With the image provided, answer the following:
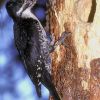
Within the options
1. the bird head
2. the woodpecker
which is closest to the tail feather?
the woodpecker

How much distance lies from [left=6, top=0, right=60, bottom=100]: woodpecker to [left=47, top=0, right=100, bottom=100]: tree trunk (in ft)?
0.46

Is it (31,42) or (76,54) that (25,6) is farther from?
(76,54)

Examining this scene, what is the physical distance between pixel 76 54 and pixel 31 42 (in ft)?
1.74

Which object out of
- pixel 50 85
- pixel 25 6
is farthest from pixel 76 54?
pixel 25 6

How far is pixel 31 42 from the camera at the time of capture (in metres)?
3.38

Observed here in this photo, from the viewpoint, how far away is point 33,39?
3402 mm

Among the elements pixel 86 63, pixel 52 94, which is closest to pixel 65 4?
pixel 86 63

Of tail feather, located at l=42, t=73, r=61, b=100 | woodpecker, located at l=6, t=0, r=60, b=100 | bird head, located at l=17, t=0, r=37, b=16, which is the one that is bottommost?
tail feather, located at l=42, t=73, r=61, b=100

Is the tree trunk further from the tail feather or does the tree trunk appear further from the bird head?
the bird head

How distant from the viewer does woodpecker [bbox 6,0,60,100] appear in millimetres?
3295

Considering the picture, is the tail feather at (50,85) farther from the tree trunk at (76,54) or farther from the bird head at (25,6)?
the bird head at (25,6)

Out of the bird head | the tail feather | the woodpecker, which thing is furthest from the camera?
the bird head

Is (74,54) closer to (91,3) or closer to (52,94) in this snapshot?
(52,94)

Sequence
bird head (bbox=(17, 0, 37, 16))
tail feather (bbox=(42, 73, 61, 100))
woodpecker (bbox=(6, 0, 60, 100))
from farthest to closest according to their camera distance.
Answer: bird head (bbox=(17, 0, 37, 16))
woodpecker (bbox=(6, 0, 60, 100))
tail feather (bbox=(42, 73, 61, 100))
